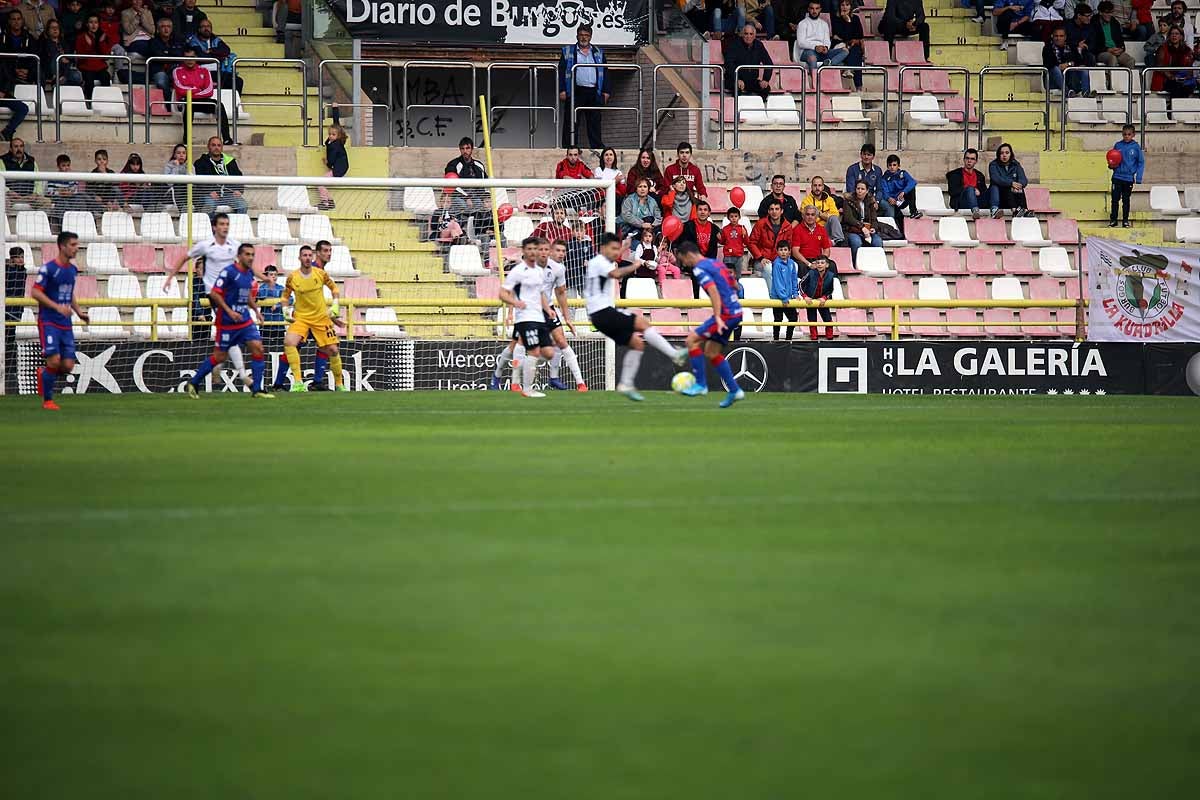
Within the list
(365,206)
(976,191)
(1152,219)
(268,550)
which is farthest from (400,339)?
(268,550)

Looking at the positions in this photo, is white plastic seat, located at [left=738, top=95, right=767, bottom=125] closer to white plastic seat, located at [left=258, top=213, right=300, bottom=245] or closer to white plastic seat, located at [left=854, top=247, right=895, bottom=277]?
white plastic seat, located at [left=854, top=247, right=895, bottom=277]

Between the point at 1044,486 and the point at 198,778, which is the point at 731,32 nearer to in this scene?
the point at 1044,486

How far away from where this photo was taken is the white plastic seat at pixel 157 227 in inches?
882

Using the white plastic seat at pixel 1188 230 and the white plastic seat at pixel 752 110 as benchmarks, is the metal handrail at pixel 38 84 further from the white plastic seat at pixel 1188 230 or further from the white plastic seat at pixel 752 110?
the white plastic seat at pixel 1188 230

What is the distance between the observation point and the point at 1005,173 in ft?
85.7

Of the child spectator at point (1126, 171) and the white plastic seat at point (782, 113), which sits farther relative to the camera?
the white plastic seat at point (782, 113)

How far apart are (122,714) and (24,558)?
249 centimetres

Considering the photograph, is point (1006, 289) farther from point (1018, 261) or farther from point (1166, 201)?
point (1166, 201)

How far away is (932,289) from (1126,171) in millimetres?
4137

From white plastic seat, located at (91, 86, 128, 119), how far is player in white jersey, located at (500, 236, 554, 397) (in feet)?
28.8

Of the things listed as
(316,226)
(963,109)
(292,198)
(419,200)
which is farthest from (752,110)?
(292,198)

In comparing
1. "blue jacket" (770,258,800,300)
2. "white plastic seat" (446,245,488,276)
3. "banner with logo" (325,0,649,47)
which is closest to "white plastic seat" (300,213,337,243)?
"white plastic seat" (446,245,488,276)

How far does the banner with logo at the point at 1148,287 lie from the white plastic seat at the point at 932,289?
3194 millimetres

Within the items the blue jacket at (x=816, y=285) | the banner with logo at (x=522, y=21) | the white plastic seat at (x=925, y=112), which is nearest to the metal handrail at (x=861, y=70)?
the white plastic seat at (x=925, y=112)
